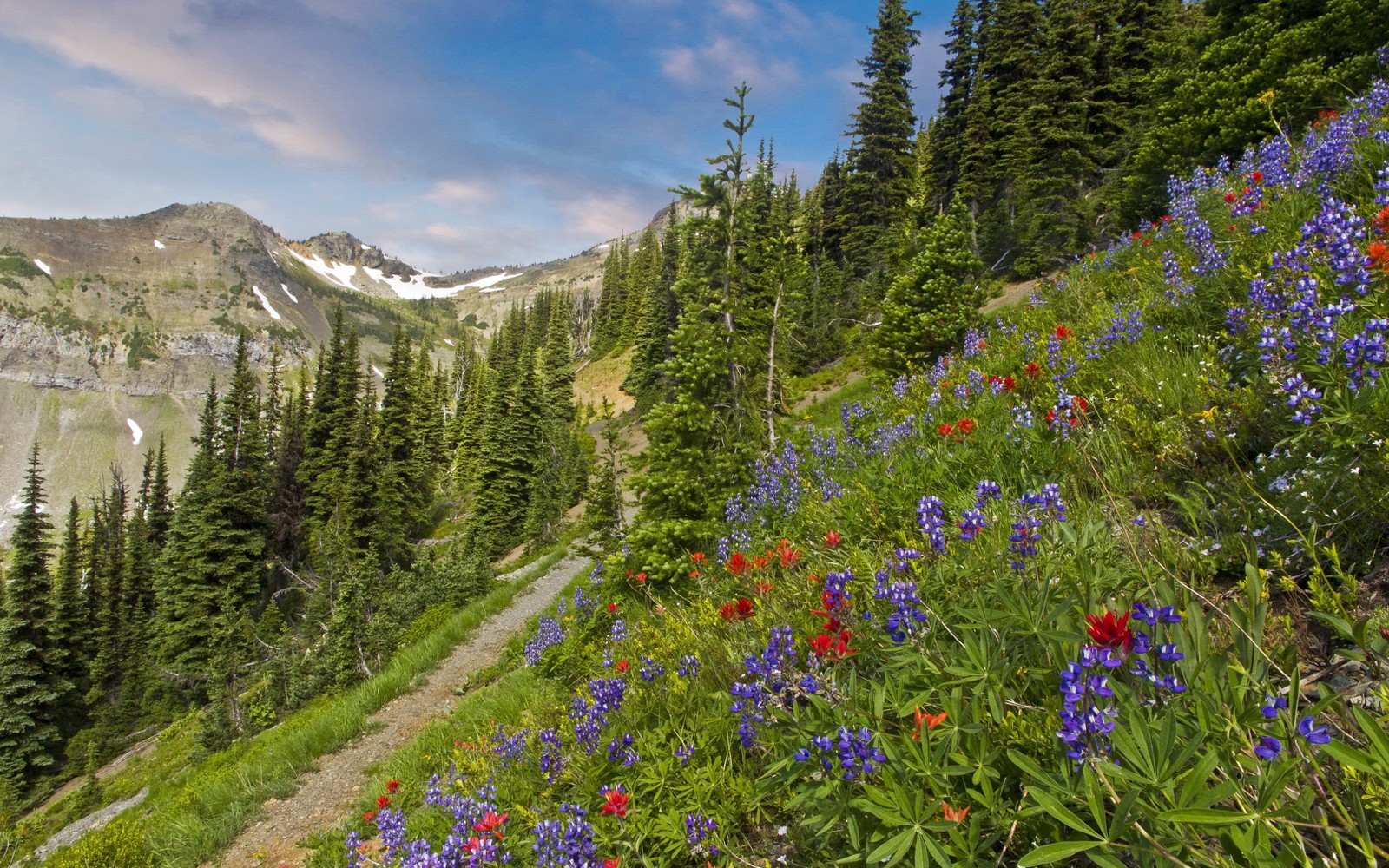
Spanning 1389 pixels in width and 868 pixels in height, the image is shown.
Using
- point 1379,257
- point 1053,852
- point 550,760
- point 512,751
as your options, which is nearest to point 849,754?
point 1053,852

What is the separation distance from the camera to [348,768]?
31.7 ft

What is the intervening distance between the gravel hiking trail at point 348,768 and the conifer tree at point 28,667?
36.2 m

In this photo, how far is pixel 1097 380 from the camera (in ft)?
16.3

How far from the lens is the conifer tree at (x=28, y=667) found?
1268 inches

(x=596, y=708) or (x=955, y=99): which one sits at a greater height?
(x=955, y=99)

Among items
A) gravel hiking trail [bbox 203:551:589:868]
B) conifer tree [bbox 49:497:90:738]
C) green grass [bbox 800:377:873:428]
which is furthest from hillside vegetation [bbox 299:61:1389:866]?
conifer tree [bbox 49:497:90:738]

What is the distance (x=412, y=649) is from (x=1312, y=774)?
52.5 feet

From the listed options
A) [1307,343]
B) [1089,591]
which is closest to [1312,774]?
[1089,591]

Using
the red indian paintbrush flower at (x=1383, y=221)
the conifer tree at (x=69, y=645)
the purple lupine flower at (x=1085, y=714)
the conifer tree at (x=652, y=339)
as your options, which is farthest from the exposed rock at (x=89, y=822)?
the conifer tree at (x=652, y=339)

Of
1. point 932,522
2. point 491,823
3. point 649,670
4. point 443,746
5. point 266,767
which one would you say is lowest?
point 266,767

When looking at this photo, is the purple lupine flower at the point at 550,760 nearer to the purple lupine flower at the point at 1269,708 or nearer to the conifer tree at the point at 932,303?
the purple lupine flower at the point at 1269,708

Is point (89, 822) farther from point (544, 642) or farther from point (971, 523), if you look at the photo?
point (971, 523)

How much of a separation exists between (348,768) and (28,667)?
41654 millimetres

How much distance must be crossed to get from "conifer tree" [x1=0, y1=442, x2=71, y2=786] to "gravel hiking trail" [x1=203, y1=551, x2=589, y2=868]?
36224mm
